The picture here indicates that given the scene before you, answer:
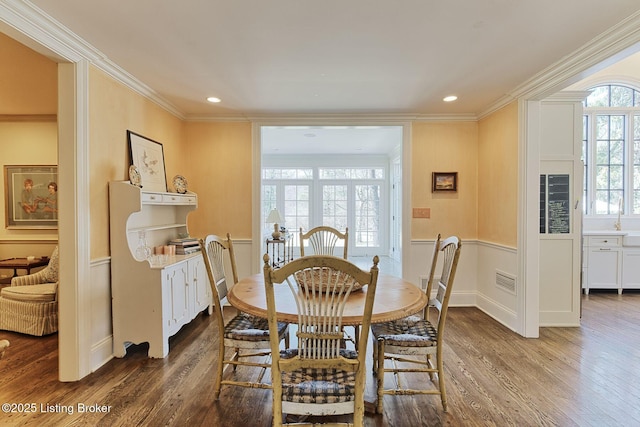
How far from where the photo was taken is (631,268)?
4477 mm

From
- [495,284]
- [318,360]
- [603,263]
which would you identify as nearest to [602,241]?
[603,263]

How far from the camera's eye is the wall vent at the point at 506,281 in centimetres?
326

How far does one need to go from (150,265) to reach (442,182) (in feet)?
11.4

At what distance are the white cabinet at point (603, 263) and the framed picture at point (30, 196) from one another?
24.5 feet

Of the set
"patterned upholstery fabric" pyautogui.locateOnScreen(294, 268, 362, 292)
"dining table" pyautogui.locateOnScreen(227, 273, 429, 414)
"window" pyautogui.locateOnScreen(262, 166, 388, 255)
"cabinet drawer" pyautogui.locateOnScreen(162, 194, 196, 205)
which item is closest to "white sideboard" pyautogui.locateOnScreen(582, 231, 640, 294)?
"window" pyautogui.locateOnScreen(262, 166, 388, 255)

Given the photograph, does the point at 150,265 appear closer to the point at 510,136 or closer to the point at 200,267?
the point at 200,267

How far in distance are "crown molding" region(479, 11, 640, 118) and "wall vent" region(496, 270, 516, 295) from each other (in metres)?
1.86

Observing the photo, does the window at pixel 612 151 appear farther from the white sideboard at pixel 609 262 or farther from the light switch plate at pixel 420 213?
the light switch plate at pixel 420 213

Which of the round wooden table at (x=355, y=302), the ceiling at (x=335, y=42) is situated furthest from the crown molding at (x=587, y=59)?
the round wooden table at (x=355, y=302)

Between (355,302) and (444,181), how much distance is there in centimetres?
279

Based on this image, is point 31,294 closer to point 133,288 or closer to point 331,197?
point 133,288

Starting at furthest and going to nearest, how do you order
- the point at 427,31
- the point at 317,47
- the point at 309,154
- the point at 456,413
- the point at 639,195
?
the point at 309,154 < the point at 639,195 < the point at 317,47 < the point at 427,31 < the point at 456,413

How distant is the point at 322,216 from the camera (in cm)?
764

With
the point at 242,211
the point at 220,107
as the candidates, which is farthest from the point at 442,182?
the point at 220,107
